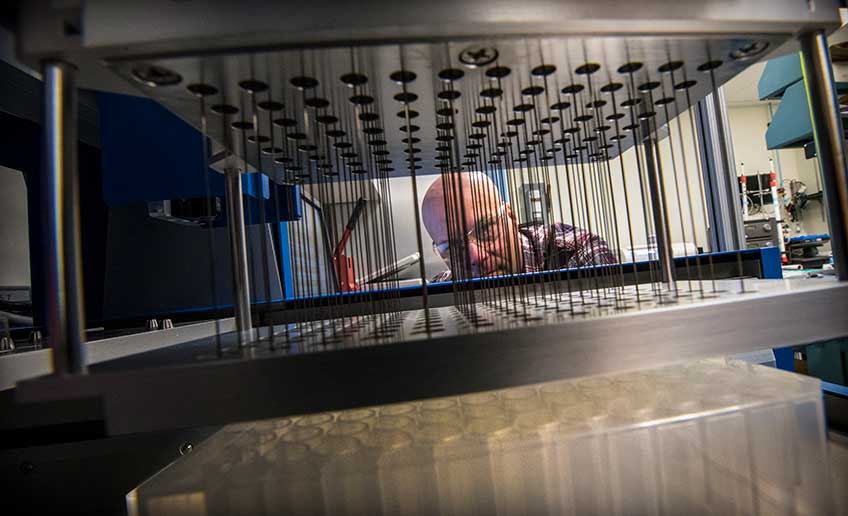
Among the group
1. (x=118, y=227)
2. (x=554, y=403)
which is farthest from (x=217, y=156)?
(x=118, y=227)

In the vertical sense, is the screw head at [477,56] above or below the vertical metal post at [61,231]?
above

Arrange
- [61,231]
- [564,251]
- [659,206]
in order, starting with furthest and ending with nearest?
1. [564,251]
2. [659,206]
3. [61,231]

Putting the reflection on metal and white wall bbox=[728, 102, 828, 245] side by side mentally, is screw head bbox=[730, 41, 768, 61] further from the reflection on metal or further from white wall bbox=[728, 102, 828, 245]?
white wall bbox=[728, 102, 828, 245]

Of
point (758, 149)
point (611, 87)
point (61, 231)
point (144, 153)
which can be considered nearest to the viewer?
point (61, 231)

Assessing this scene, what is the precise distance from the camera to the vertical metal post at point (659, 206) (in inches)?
32.1

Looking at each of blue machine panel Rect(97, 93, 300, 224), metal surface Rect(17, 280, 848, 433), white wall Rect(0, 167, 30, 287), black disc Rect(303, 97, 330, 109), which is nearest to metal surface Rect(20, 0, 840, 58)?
black disc Rect(303, 97, 330, 109)

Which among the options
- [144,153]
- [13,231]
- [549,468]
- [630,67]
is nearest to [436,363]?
[549,468]

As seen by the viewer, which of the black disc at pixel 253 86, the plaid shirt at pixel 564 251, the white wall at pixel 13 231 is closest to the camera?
the black disc at pixel 253 86

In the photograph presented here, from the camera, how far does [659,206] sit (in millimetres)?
853

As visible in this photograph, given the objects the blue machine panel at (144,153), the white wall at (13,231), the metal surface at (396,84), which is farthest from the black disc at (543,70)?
the white wall at (13,231)

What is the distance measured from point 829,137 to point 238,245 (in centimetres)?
81

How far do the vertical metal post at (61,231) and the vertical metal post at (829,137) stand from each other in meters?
0.67

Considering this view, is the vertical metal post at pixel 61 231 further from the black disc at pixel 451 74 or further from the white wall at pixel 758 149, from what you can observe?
the white wall at pixel 758 149

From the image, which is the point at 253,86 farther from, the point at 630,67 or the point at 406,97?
the point at 630,67
